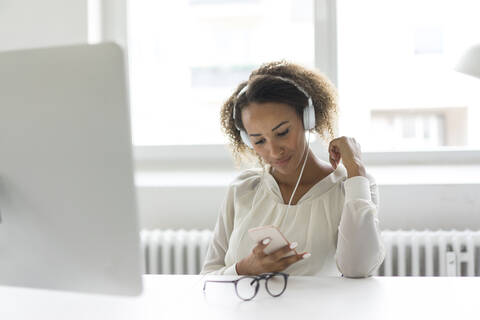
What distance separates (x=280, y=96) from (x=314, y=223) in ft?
1.13

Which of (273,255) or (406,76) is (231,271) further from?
(406,76)

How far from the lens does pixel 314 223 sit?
1.45m

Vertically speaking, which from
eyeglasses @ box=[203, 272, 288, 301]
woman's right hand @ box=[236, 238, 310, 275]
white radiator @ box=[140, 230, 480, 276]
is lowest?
white radiator @ box=[140, 230, 480, 276]

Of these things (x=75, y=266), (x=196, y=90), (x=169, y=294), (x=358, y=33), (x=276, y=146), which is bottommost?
(x=169, y=294)

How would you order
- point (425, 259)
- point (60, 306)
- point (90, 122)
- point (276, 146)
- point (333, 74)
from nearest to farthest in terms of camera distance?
point (90, 122) < point (60, 306) < point (276, 146) < point (425, 259) < point (333, 74)

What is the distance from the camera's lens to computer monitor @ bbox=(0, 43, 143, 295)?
74 centimetres

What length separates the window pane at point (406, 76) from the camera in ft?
8.21

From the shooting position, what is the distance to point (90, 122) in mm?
746

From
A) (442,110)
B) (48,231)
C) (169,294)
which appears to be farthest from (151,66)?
(48,231)

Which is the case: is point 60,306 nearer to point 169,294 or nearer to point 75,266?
point 169,294

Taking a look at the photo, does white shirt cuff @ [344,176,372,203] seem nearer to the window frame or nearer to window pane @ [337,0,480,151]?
the window frame

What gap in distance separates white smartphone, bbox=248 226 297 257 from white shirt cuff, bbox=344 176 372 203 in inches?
8.5

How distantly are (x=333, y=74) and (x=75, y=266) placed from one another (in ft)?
6.19

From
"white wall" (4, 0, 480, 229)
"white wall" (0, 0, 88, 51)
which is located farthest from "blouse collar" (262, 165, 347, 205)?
"white wall" (0, 0, 88, 51)
